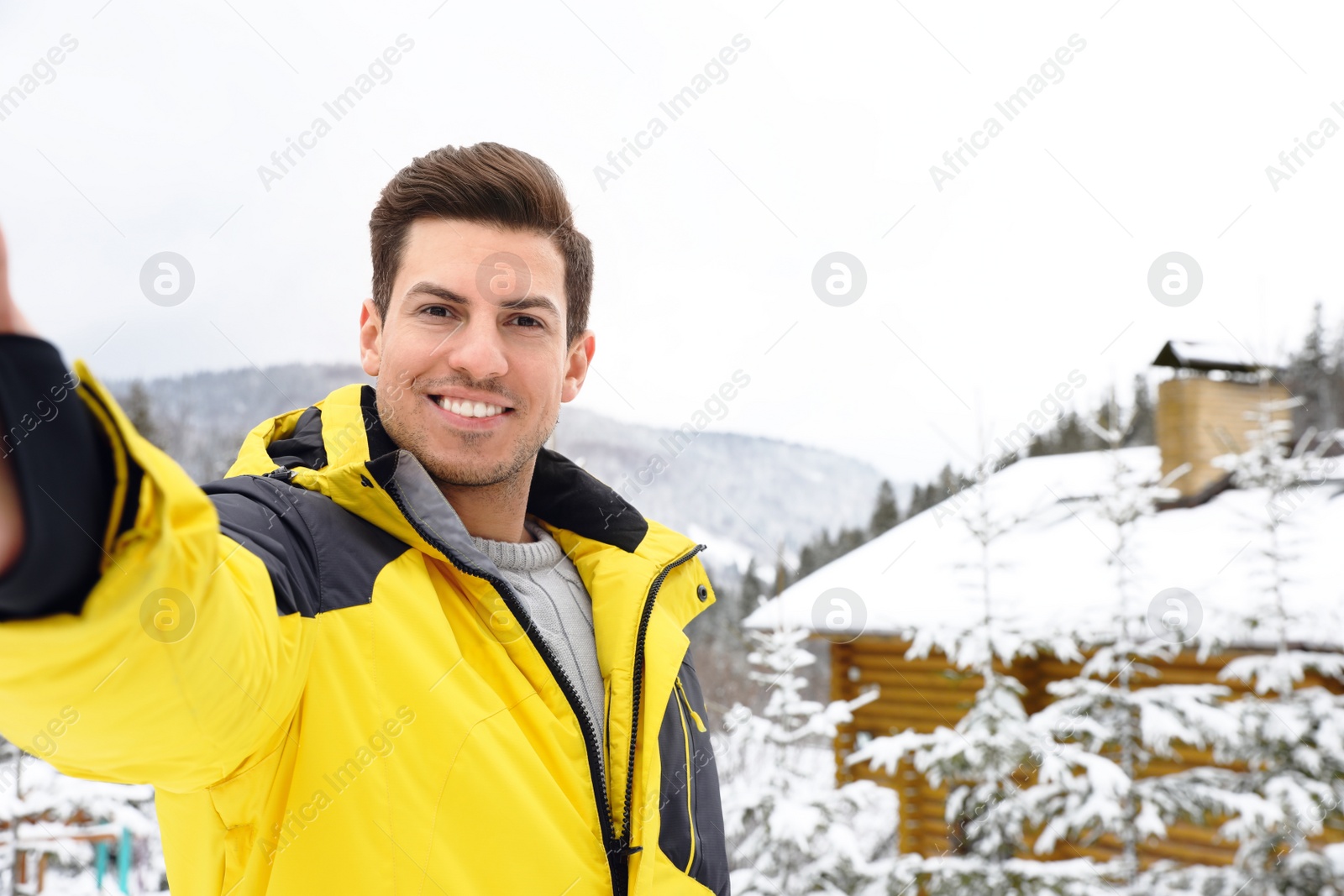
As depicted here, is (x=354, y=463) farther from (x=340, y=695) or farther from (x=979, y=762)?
(x=979, y=762)

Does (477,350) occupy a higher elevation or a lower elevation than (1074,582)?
lower

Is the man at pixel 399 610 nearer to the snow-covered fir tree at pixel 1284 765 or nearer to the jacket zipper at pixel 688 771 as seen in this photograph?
the jacket zipper at pixel 688 771

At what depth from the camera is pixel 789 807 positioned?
619 centimetres

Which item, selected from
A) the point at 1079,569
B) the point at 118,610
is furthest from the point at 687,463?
the point at 118,610

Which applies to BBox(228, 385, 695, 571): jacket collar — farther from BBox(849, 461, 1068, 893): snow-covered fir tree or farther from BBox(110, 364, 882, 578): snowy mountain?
BBox(110, 364, 882, 578): snowy mountain

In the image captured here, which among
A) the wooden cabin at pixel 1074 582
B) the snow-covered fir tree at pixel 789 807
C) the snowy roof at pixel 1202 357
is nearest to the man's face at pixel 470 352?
the snow-covered fir tree at pixel 789 807

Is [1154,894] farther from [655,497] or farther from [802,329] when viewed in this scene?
[655,497]

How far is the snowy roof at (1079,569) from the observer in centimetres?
680

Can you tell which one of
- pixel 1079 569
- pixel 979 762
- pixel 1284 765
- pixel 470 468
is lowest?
pixel 470 468

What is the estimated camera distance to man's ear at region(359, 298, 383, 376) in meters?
1.66

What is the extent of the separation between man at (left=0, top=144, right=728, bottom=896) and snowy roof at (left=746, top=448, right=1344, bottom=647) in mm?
5500

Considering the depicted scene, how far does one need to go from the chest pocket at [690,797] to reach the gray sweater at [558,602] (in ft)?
0.52

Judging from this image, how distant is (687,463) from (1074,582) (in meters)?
25.2

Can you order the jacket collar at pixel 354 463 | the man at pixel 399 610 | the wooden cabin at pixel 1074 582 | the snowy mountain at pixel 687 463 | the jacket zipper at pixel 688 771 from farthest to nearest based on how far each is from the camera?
the snowy mountain at pixel 687 463 < the wooden cabin at pixel 1074 582 < the jacket zipper at pixel 688 771 < the jacket collar at pixel 354 463 < the man at pixel 399 610
